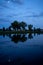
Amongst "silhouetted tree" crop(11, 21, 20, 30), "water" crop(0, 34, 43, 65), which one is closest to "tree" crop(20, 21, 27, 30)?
"silhouetted tree" crop(11, 21, 20, 30)

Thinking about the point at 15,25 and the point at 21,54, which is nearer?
the point at 21,54

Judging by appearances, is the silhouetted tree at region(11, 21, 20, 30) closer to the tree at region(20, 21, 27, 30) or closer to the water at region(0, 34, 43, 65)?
the tree at region(20, 21, 27, 30)

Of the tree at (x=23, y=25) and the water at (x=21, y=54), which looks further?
the tree at (x=23, y=25)

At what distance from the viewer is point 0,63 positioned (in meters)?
9.03

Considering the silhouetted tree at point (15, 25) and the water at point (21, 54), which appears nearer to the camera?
the water at point (21, 54)

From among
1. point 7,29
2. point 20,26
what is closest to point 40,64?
point 7,29

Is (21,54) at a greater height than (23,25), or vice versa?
(21,54)

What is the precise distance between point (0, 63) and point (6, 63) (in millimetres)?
398

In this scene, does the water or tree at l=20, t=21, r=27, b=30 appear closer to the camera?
the water

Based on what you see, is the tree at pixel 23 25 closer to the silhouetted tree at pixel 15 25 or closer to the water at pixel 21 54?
the silhouetted tree at pixel 15 25

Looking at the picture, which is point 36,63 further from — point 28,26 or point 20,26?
point 28,26

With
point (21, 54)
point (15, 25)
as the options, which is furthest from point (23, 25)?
point (21, 54)

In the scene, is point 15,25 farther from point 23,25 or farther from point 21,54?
point 21,54

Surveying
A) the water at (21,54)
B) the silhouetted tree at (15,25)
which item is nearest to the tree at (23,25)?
the silhouetted tree at (15,25)
